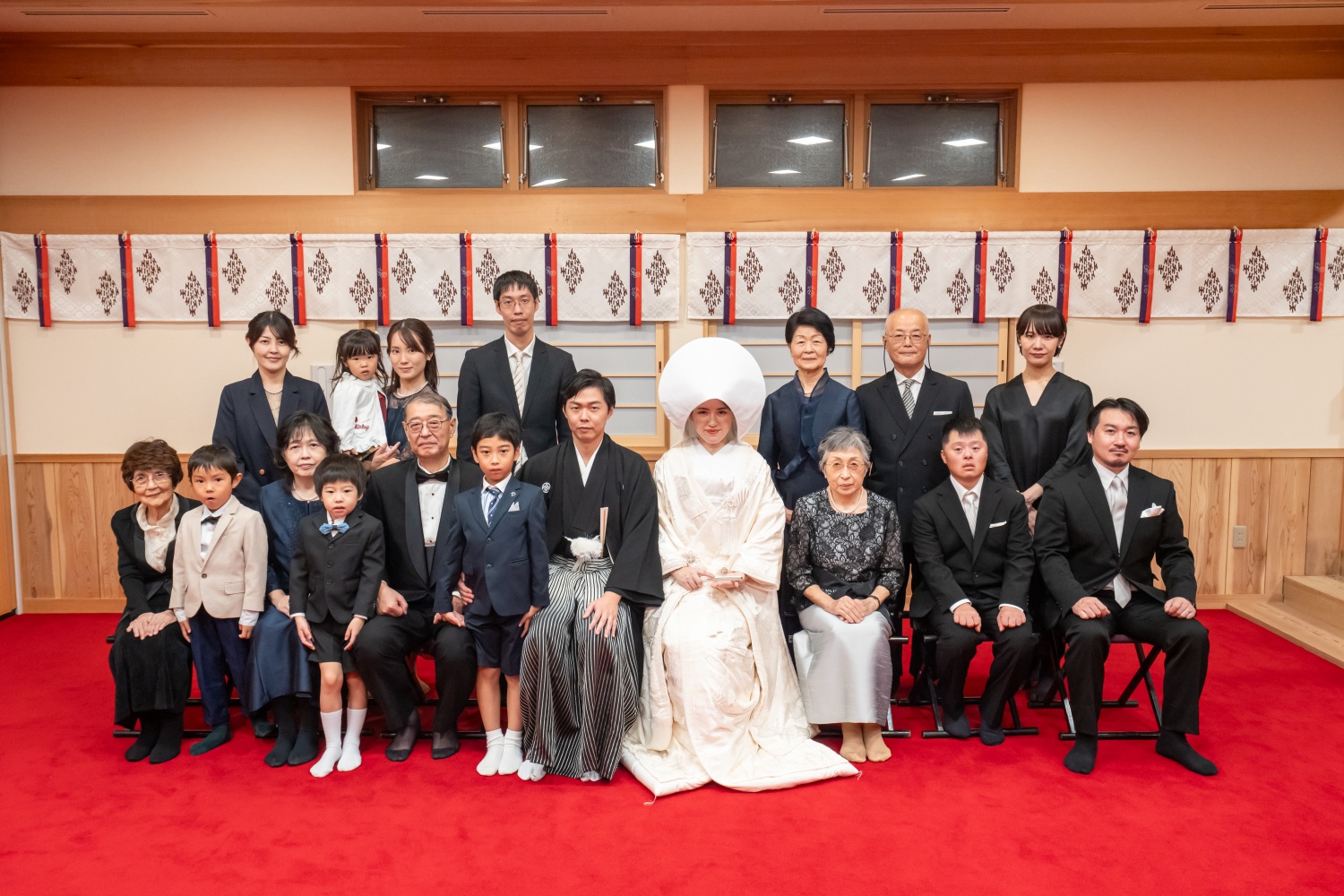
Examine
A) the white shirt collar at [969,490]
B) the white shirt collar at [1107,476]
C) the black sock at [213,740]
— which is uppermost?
the white shirt collar at [1107,476]

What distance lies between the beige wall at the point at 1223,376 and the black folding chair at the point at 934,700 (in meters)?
2.19

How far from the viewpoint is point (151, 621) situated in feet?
10.2

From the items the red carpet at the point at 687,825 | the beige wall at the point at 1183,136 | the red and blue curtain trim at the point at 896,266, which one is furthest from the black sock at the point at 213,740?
the beige wall at the point at 1183,136

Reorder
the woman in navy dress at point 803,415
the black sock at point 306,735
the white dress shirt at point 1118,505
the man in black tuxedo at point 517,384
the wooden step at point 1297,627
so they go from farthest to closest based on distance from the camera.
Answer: the wooden step at point 1297,627, the man in black tuxedo at point 517,384, the woman in navy dress at point 803,415, the white dress shirt at point 1118,505, the black sock at point 306,735

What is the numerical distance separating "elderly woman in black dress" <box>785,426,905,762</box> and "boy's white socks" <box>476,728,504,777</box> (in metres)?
1.10

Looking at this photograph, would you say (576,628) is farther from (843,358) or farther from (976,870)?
(843,358)

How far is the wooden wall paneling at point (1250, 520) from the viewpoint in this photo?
4.89 m

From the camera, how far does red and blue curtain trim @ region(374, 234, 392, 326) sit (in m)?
4.70

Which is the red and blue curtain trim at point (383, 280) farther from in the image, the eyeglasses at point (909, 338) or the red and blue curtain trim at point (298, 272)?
the eyeglasses at point (909, 338)

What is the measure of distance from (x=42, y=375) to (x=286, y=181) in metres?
1.75

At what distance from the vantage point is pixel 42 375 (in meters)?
4.81

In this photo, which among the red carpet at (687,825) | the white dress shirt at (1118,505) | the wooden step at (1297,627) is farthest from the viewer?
the wooden step at (1297,627)

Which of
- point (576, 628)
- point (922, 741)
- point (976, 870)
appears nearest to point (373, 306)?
point (576, 628)

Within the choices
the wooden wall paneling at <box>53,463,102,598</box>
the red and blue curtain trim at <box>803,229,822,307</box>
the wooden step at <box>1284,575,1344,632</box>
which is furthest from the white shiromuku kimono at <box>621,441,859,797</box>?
the wooden wall paneling at <box>53,463,102,598</box>
